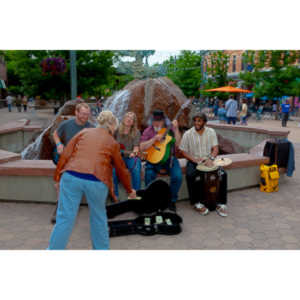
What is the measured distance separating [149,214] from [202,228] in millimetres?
808

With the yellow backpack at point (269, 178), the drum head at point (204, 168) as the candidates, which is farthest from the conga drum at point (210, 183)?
the yellow backpack at point (269, 178)

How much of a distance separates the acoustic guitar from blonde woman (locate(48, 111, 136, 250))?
1526 millimetres

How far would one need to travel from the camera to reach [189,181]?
4.91 meters

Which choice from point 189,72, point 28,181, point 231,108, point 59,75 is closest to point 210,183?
point 28,181

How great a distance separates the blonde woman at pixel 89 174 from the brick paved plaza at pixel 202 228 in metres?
0.80

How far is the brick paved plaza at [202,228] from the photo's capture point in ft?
12.6

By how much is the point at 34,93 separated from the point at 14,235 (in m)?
19.2

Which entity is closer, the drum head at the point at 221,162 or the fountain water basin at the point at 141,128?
the drum head at the point at 221,162

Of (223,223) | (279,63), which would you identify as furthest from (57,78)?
(223,223)

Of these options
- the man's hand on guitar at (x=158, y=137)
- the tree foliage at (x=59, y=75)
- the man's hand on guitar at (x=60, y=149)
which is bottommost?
the man's hand on guitar at (x=60, y=149)

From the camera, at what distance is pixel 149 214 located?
469 centimetres

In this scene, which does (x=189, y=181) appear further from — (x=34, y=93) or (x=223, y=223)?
(x=34, y=93)

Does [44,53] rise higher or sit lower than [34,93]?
higher

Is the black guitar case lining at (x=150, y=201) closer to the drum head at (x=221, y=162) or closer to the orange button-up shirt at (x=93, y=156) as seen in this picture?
the drum head at (x=221, y=162)
